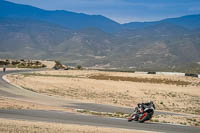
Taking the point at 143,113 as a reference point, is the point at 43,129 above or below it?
below

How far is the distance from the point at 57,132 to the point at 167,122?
30.2ft

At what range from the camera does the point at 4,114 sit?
22156 millimetres

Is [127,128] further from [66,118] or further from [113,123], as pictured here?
[66,118]

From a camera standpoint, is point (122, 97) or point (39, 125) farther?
point (122, 97)

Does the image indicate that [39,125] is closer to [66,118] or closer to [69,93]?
[66,118]

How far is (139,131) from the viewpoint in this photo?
1859cm

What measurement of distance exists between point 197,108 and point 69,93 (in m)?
16.1

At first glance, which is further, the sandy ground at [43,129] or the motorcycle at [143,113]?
the motorcycle at [143,113]

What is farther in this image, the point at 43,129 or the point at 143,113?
the point at 143,113

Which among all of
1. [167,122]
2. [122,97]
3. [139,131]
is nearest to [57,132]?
[139,131]

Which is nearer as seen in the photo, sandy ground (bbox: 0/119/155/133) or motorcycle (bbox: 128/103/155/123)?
sandy ground (bbox: 0/119/155/133)

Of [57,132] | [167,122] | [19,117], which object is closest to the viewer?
[57,132]

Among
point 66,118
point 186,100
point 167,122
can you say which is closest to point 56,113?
point 66,118

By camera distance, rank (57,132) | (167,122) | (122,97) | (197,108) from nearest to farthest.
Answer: (57,132), (167,122), (197,108), (122,97)
